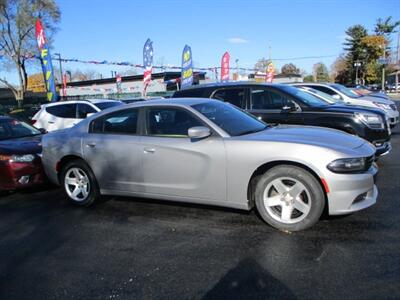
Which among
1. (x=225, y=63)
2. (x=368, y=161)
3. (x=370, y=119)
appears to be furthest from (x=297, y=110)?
(x=225, y=63)

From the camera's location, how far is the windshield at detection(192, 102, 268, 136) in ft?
16.5

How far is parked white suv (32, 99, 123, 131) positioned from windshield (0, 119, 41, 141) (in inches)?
142

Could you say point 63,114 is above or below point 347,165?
above

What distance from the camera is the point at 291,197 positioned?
4438mm

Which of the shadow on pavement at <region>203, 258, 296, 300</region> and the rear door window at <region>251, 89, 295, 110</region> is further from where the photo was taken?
the rear door window at <region>251, 89, 295, 110</region>

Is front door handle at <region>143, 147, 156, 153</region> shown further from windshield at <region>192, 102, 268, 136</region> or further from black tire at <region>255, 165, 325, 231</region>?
black tire at <region>255, 165, 325, 231</region>

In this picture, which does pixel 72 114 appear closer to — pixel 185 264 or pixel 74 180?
pixel 74 180

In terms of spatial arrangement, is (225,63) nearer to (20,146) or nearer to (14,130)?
(14,130)

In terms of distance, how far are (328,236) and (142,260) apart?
198 centimetres

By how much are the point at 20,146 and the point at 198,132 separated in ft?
12.5

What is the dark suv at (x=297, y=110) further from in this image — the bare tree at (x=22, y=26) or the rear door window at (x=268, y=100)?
the bare tree at (x=22, y=26)

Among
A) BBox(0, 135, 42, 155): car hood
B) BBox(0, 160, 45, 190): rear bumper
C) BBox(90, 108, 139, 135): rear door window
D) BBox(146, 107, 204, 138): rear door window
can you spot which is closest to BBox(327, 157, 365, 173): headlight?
BBox(146, 107, 204, 138): rear door window

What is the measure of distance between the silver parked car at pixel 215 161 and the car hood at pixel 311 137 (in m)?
0.01

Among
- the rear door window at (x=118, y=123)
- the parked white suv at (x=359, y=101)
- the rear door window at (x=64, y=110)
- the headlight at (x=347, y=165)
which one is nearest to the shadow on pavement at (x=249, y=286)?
the headlight at (x=347, y=165)
